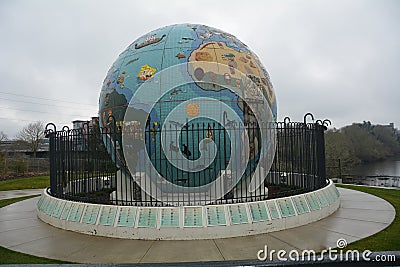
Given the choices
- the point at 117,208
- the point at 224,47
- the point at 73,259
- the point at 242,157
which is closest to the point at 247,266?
the point at 73,259

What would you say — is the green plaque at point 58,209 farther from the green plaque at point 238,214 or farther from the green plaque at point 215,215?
the green plaque at point 238,214

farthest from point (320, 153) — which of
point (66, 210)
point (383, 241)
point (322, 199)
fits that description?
point (66, 210)

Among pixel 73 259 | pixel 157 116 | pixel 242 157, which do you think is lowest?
pixel 73 259

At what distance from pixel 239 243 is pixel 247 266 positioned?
3.15 metres

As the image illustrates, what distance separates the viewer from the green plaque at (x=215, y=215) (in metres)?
7.74

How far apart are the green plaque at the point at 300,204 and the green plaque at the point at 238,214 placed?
1632mm

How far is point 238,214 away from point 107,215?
131 inches

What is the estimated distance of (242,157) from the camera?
9844mm

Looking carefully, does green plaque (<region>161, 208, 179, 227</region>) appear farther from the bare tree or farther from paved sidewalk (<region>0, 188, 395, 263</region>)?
the bare tree

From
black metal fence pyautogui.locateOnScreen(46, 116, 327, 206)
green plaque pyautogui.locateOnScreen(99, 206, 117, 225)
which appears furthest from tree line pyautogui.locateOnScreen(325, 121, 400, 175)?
green plaque pyautogui.locateOnScreen(99, 206, 117, 225)

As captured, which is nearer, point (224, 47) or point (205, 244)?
point (205, 244)

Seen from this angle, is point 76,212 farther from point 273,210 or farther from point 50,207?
point 273,210

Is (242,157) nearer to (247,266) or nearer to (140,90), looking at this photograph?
(140,90)

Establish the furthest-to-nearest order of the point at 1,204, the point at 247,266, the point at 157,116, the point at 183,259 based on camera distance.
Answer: the point at 1,204 → the point at 157,116 → the point at 183,259 → the point at 247,266
